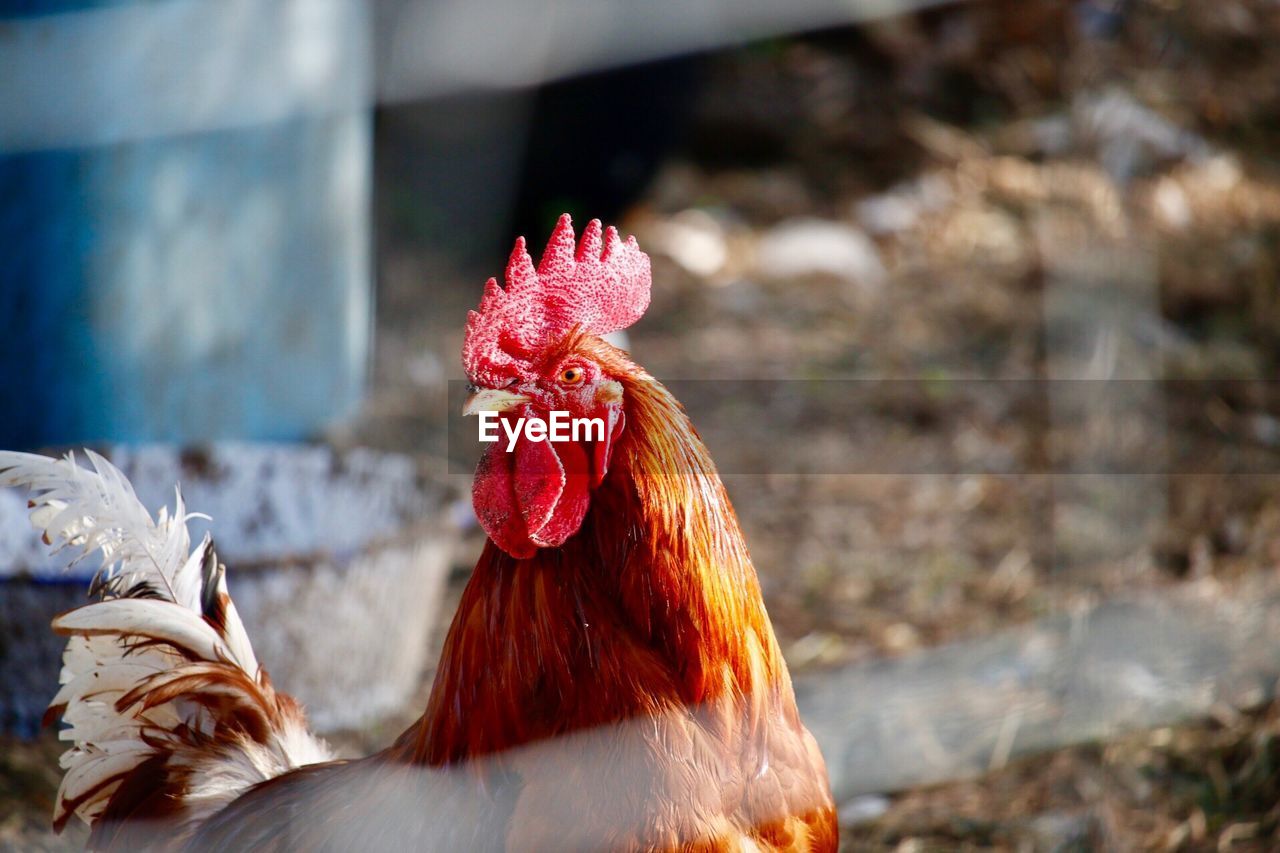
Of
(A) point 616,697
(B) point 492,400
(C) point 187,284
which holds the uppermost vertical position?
(C) point 187,284

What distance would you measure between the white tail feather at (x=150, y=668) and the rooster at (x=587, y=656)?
0.46ft

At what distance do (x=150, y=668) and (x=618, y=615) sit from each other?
0.63 metres

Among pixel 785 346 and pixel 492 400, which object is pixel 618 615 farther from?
pixel 785 346

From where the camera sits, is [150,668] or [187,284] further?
[187,284]

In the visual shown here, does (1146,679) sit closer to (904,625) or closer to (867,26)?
(904,625)

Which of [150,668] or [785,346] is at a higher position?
[785,346]

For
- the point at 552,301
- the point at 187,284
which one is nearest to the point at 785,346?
the point at 187,284

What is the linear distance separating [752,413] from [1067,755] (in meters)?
1.54

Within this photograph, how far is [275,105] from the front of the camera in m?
2.62

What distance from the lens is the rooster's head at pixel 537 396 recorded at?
118 cm

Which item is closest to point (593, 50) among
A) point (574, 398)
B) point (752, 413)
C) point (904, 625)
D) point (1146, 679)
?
point (752, 413)

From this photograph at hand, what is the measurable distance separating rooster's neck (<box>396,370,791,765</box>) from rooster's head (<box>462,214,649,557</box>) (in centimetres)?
2

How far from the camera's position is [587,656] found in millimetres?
1188

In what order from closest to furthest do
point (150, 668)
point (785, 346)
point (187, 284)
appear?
point (150, 668) < point (187, 284) < point (785, 346)
